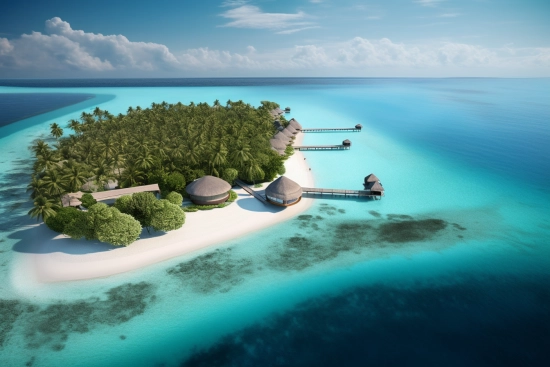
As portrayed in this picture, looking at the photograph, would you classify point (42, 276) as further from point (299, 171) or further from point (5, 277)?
point (299, 171)

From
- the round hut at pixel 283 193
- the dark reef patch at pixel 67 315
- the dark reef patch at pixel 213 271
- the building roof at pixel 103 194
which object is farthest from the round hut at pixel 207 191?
the dark reef patch at pixel 67 315

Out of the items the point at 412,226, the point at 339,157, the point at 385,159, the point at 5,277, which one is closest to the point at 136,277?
the point at 5,277

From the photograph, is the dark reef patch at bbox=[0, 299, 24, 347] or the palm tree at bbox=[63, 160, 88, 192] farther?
the palm tree at bbox=[63, 160, 88, 192]

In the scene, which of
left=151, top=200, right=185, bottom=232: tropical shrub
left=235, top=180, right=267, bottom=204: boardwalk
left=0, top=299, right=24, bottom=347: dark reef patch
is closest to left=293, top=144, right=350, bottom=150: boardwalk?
left=235, top=180, right=267, bottom=204: boardwalk

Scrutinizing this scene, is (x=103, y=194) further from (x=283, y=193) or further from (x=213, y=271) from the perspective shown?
(x=283, y=193)

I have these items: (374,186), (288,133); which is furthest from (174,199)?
(288,133)

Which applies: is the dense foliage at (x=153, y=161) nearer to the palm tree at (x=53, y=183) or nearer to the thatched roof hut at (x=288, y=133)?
the palm tree at (x=53, y=183)

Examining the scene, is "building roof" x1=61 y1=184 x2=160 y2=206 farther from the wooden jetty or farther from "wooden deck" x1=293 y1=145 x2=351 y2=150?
the wooden jetty
